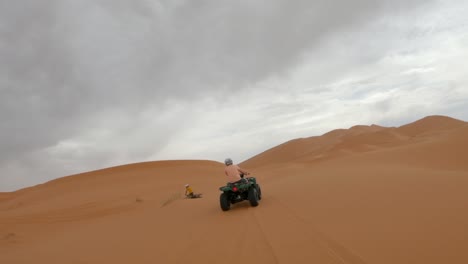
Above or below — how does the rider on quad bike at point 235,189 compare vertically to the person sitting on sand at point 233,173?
below

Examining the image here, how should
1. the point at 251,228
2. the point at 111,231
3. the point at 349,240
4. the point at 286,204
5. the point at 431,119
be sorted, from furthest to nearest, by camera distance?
the point at 431,119, the point at 111,231, the point at 286,204, the point at 251,228, the point at 349,240

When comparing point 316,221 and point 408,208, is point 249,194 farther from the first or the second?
point 408,208

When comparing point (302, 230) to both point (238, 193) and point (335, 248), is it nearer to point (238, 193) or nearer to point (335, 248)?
point (335, 248)

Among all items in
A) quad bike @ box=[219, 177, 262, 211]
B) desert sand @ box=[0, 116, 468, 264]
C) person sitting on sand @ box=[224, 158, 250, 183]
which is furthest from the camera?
person sitting on sand @ box=[224, 158, 250, 183]

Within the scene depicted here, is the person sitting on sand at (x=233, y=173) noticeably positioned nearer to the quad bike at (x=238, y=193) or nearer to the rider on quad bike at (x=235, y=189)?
the rider on quad bike at (x=235, y=189)

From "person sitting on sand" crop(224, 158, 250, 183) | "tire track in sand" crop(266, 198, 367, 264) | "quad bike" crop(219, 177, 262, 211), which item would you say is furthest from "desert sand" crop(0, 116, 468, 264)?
"person sitting on sand" crop(224, 158, 250, 183)

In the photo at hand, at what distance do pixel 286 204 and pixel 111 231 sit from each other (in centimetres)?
514

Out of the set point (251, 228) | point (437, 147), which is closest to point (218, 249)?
point (251, 228)

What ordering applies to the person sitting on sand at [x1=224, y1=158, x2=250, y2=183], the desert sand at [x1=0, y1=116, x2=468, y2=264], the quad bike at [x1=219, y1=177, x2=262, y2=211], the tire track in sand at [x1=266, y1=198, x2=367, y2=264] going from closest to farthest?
the tire track in sand at [x1=266, y1=198, x2=367, y2=264] < the desert sand at [x1=0, y1=116, x2=468, y2=264] < the quad bike at [x1=219, y1=177, x2=262, y2=211] < the person sitting on sand at [x1=224, y1=158, x2=250, y2=183]

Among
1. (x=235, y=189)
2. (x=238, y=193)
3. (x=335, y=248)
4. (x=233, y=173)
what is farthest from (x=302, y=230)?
(x=233, y=173)

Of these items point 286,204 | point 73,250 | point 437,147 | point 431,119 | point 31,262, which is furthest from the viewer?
point 431,119

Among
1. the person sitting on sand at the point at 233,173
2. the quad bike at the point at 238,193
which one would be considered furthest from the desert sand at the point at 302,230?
the person sitting on sand at the point at 233,173

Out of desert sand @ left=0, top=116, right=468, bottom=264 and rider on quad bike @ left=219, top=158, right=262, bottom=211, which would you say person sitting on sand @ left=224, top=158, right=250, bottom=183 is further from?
desert sand @ left=0, top=116, right=468, bottom=264

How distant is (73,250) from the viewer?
28.0 feet
